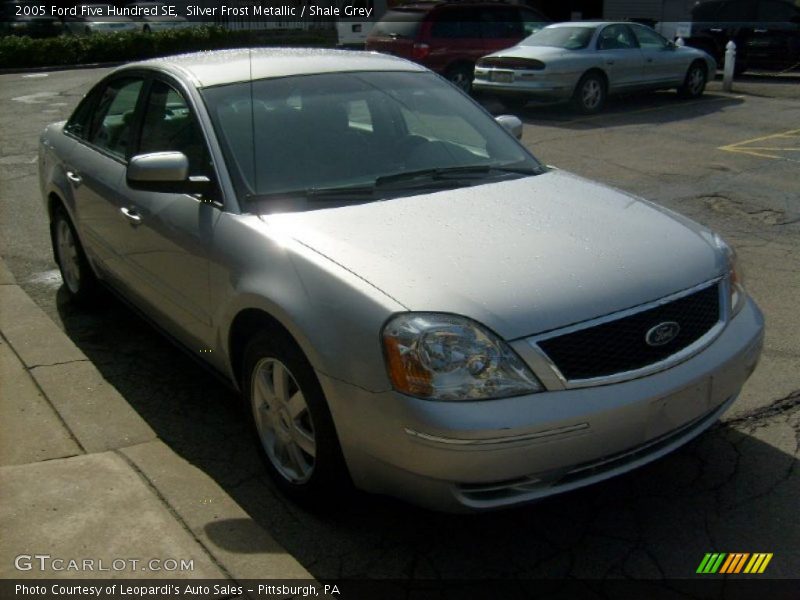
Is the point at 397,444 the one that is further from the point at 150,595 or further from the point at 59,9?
the point at 59,9

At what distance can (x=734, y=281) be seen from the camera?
383cm

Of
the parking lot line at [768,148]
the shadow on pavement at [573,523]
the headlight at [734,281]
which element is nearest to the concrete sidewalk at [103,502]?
the shadow on pavement at [573,523]

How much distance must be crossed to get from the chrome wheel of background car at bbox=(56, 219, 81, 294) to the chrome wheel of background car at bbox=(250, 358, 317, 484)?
2.58 meters

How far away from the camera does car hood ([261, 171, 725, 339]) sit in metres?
3.17

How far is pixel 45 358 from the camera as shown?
5.06 meters

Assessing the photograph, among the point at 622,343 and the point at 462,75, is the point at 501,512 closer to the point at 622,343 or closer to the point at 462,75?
the point at 622,343

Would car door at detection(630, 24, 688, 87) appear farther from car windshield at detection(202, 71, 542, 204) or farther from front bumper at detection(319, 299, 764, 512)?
front bumper at detection(319, 299, 764, 512)

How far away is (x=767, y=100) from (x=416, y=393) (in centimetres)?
1437

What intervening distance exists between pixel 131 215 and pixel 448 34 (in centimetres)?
1245

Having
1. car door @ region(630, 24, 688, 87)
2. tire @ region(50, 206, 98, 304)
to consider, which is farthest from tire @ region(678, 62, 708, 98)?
tire @ region(50, 206, 98, 304)

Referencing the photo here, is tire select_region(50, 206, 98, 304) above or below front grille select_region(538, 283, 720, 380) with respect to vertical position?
below

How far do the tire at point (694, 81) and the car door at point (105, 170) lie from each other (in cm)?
1247

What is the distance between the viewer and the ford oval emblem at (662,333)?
10.8ft

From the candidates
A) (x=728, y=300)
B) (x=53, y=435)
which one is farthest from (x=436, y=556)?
(x=53, y=435)
